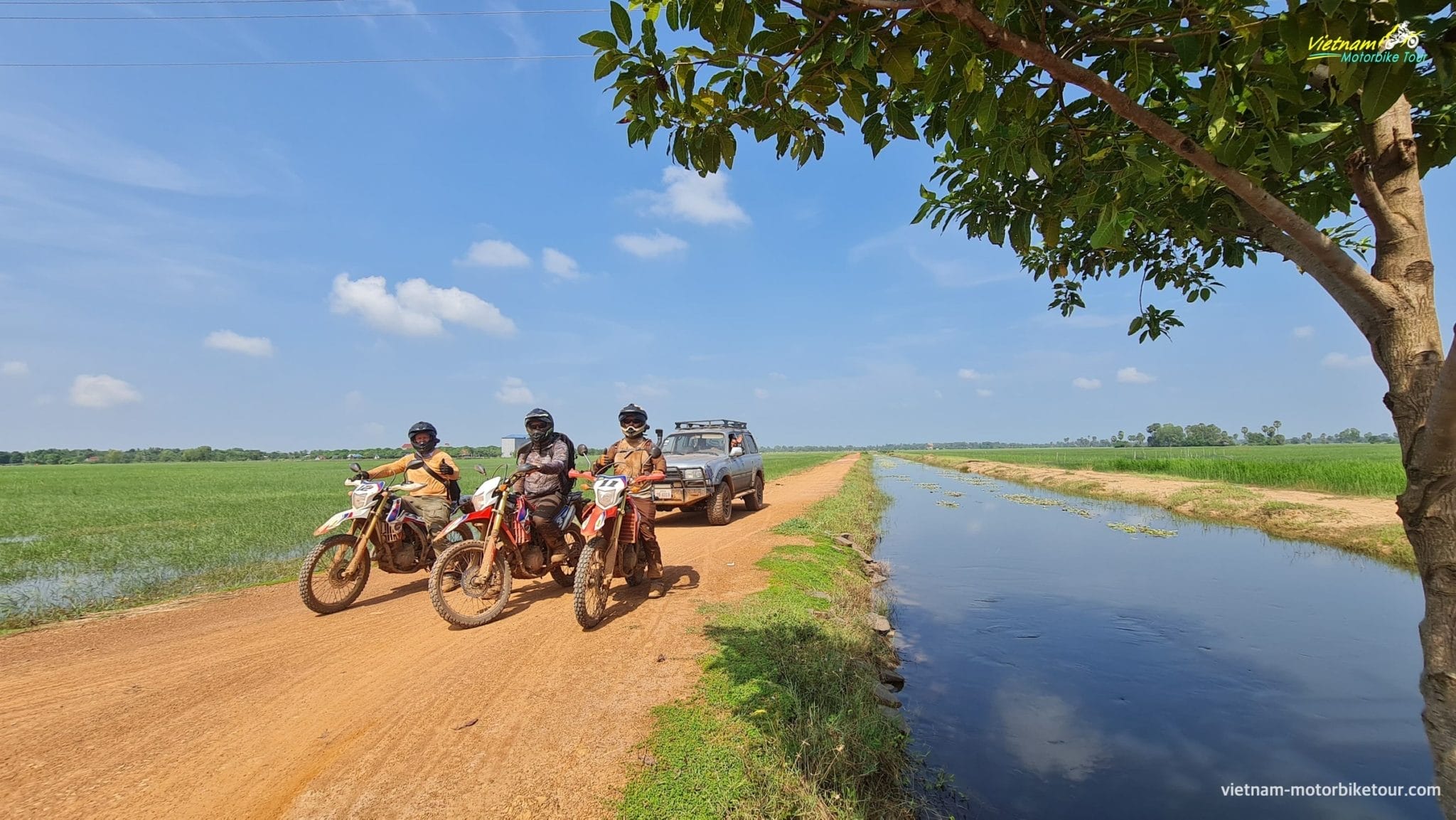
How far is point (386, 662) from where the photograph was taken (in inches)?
177

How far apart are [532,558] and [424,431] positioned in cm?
240

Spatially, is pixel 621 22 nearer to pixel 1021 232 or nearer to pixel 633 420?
pixel 1021 232

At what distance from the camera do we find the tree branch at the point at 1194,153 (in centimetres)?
161

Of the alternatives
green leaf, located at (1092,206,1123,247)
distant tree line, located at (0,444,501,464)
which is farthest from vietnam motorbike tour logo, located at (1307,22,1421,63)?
distant tree line, located at (0,444,501,464)

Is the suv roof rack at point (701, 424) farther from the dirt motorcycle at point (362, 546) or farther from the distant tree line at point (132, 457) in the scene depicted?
the distant tree line at point (132, 457)

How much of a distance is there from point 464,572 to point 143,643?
278 centimetres

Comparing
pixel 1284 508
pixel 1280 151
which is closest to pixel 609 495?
pixel 1280 151

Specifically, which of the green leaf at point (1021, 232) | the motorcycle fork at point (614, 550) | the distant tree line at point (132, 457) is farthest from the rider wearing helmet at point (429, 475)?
the distant tree line at point (132, 457)

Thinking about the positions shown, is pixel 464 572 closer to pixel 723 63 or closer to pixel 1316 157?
pixel 723 63

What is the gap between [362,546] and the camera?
5887 mm

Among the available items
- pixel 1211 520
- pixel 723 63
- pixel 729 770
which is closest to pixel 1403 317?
pixel 723 63

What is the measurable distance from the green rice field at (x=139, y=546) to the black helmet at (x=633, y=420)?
0.64 meters

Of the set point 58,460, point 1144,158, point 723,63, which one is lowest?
point 58,460

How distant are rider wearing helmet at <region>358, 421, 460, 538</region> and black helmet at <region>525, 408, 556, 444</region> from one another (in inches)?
58.7
